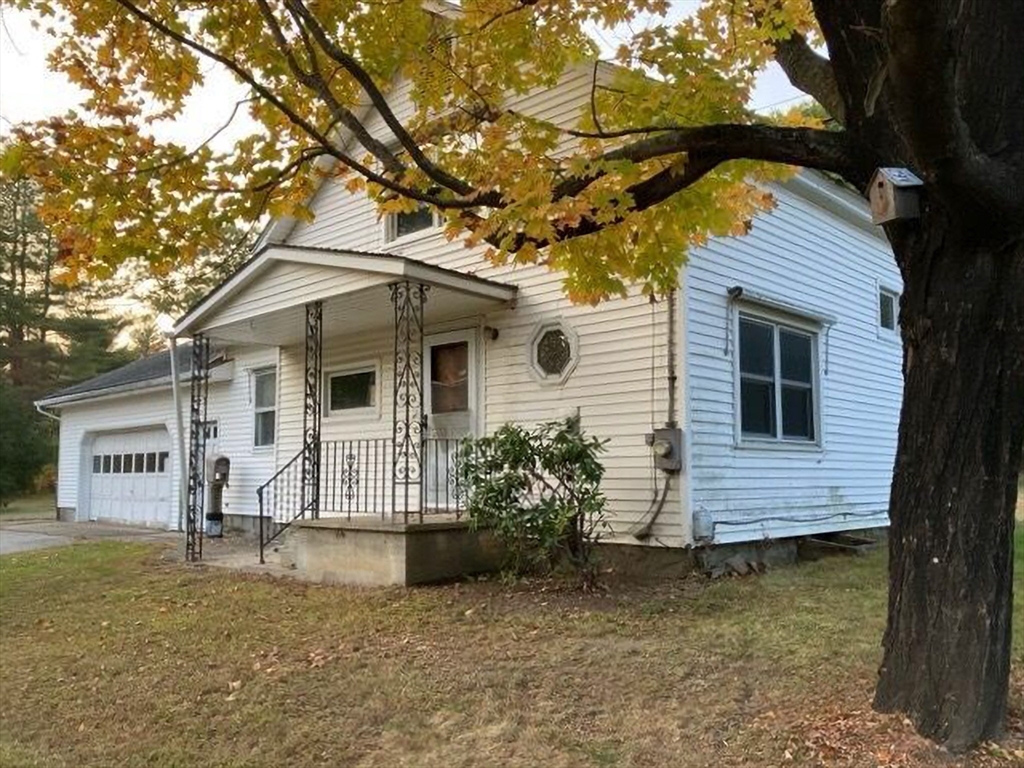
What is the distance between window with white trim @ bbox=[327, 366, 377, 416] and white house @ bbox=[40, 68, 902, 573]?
0.04 metres

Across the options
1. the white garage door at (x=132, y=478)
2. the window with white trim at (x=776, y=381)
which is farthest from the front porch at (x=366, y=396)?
the white garage door at (x=132, y=478)

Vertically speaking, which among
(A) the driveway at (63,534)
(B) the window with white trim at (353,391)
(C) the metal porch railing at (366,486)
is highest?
(B) the window with white trim at (353,391)

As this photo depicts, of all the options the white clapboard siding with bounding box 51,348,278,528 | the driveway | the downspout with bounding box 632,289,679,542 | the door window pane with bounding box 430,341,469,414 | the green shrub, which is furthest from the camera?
the white clapboard siding with bounding box 51,348,278,528

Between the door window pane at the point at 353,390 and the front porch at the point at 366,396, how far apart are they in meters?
0.02

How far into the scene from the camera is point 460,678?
18.2ft

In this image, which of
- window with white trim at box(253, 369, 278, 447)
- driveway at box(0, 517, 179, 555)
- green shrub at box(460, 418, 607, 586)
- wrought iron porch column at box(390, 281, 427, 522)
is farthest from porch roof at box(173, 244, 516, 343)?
driveway at box(0, 517, 179, 555)

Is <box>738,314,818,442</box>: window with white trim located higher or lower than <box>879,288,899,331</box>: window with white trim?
lower

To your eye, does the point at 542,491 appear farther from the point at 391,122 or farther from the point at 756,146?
the point at 756,146

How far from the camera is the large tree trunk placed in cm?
411

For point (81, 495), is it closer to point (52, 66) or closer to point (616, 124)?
point (52, 66)

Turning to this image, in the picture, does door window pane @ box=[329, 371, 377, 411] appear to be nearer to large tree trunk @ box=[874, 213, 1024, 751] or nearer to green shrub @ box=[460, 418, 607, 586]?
green shrub @ box=[460, 418, 607, 586]

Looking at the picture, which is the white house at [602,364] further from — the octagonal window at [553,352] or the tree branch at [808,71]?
the tree branch at [808,71]

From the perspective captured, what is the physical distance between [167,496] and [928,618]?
16.3 meters

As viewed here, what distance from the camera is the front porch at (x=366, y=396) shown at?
897 centimetres
